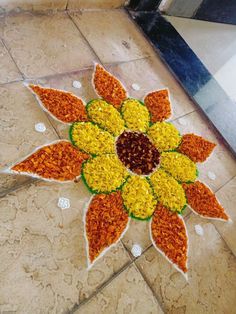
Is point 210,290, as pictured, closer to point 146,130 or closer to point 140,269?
point 140,269

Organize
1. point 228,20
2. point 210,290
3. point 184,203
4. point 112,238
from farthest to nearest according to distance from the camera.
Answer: point 228,20 < point 184,203 < point 210,290 < point 112,238

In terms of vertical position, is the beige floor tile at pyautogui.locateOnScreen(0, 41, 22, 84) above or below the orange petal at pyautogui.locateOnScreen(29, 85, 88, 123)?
below

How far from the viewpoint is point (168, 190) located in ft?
7.72

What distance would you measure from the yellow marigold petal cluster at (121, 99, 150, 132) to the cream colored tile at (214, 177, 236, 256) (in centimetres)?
91

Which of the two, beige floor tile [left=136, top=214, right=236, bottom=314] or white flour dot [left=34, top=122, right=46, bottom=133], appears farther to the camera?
white flour dot [left=34, top=122, right=46, bottom=133]

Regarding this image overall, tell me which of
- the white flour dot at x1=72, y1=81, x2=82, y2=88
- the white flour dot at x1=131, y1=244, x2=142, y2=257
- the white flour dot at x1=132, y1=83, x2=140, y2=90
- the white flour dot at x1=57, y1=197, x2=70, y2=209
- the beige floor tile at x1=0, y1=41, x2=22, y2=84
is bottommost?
the white flour dot at x1=57, y1=197, x2=70, y2=209

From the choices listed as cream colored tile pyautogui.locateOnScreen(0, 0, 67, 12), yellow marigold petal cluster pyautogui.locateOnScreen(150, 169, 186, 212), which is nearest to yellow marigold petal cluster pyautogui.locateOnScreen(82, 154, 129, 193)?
yellow marigold petal cluster pyautogui.locateOnScreen(150, 169, 186, 212)

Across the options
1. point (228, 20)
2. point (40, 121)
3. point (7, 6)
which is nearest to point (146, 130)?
point (40, 121)

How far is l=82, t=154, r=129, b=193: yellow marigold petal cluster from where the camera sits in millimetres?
2145

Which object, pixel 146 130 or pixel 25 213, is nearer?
pixel 25 213

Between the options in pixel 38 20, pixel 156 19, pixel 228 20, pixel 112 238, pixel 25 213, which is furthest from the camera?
pixel 228 20

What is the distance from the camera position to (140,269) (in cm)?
199

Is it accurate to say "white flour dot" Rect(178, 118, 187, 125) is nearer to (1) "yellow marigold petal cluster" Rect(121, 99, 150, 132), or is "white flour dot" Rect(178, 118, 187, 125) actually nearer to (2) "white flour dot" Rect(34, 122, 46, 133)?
(1) "yellow marigold petal cluster" Rect(121, 99, 150, 132)

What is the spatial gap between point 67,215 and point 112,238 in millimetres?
337
